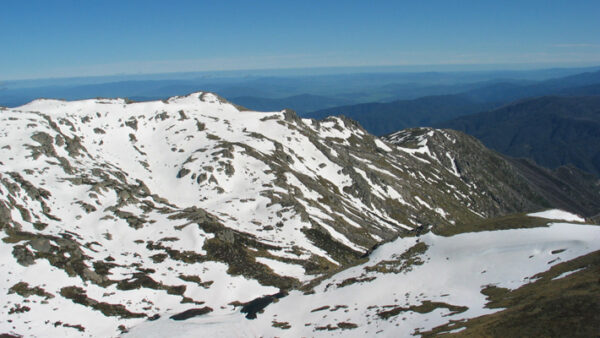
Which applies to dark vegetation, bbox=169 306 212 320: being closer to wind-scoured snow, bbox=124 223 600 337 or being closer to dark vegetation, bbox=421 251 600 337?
wind-scoured snow, bbox=124 223 600 337

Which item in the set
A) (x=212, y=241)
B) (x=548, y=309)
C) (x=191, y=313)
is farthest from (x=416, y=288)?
(x=212, y=241)

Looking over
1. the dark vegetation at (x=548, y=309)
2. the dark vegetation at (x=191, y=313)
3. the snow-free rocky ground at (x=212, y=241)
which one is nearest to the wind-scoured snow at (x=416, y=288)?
the snow-free rocky ground at (x=212, y=241)

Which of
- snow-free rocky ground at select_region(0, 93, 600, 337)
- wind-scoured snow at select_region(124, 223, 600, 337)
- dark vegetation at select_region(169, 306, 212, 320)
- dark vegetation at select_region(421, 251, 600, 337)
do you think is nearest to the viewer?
dark vegetation at select_region(421, 251, 600, 337)

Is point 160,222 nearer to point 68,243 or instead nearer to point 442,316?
point 68,243

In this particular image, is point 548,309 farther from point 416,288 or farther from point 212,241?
point 212,241

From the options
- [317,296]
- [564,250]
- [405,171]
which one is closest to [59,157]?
[317,296]

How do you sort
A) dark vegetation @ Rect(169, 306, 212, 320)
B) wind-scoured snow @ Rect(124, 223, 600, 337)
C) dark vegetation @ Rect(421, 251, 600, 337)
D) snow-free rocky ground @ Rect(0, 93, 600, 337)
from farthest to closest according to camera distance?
dark vegetation @ Rect(169, 306, 212, 320) < snow-free rocky ground @ Rect(0, 93, 600, 337) < wind-scoured snow @ Rect(124, 223, 600, 337) < dark vegetation @ Rect(421, 251, 600, 337)

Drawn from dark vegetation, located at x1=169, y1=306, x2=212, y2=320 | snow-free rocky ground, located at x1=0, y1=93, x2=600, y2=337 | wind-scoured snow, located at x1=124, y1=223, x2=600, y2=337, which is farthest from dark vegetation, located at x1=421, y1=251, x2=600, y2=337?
dark vegetation, located at x1=169, y1=306, x2=212, y2=320

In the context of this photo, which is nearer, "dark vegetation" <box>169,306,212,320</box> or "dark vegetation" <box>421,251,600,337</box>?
"dark vegetation" <box>421,251,600,337</box>

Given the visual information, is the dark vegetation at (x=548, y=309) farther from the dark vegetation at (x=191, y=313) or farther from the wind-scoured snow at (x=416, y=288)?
the dark vegetation at (x=191, y=313)
